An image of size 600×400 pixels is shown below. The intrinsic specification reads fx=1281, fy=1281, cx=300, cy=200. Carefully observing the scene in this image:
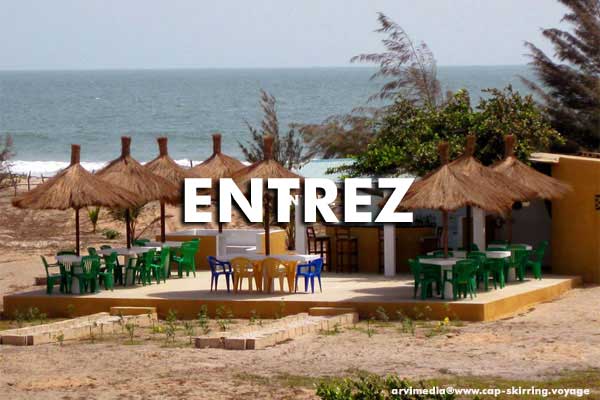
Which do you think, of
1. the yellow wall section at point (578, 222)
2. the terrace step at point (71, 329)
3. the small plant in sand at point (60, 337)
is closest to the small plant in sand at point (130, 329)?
the terrace step at point (71, 329)

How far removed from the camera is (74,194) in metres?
20.7

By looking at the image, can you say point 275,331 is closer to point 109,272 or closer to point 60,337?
point 60,337

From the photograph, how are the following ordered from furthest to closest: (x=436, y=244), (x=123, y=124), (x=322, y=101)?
(x=322, y=101), (x=123, y=124), (x=436, y=244)

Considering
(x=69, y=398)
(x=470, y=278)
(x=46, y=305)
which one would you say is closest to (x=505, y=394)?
(x=69, y=398)

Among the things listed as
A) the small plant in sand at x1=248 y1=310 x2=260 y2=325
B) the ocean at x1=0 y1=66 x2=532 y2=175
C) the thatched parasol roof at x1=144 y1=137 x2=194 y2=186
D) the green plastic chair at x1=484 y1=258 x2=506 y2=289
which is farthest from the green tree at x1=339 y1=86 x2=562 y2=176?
the ocean at x1=0 y1=66 x2=532 y2=175

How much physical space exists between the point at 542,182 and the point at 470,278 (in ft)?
10.4

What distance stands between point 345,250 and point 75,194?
567 cm

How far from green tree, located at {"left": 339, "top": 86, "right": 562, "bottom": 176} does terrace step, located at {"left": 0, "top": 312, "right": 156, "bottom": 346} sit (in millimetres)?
7855

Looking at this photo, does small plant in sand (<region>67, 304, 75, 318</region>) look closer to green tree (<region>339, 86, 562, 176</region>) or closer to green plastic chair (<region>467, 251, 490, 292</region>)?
green plastic chair (<region>467, 251, 490, 292</region>)

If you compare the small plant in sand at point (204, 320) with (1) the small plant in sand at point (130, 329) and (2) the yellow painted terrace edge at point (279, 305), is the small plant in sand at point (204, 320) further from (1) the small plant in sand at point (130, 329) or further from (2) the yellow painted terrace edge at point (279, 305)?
(1) the small plant in sand at point (130, 329)

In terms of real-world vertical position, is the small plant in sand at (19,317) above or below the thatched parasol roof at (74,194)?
below

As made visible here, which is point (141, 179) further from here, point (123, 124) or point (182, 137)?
point (123, 124)

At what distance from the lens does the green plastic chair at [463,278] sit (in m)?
19.2

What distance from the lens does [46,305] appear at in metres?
20.7
